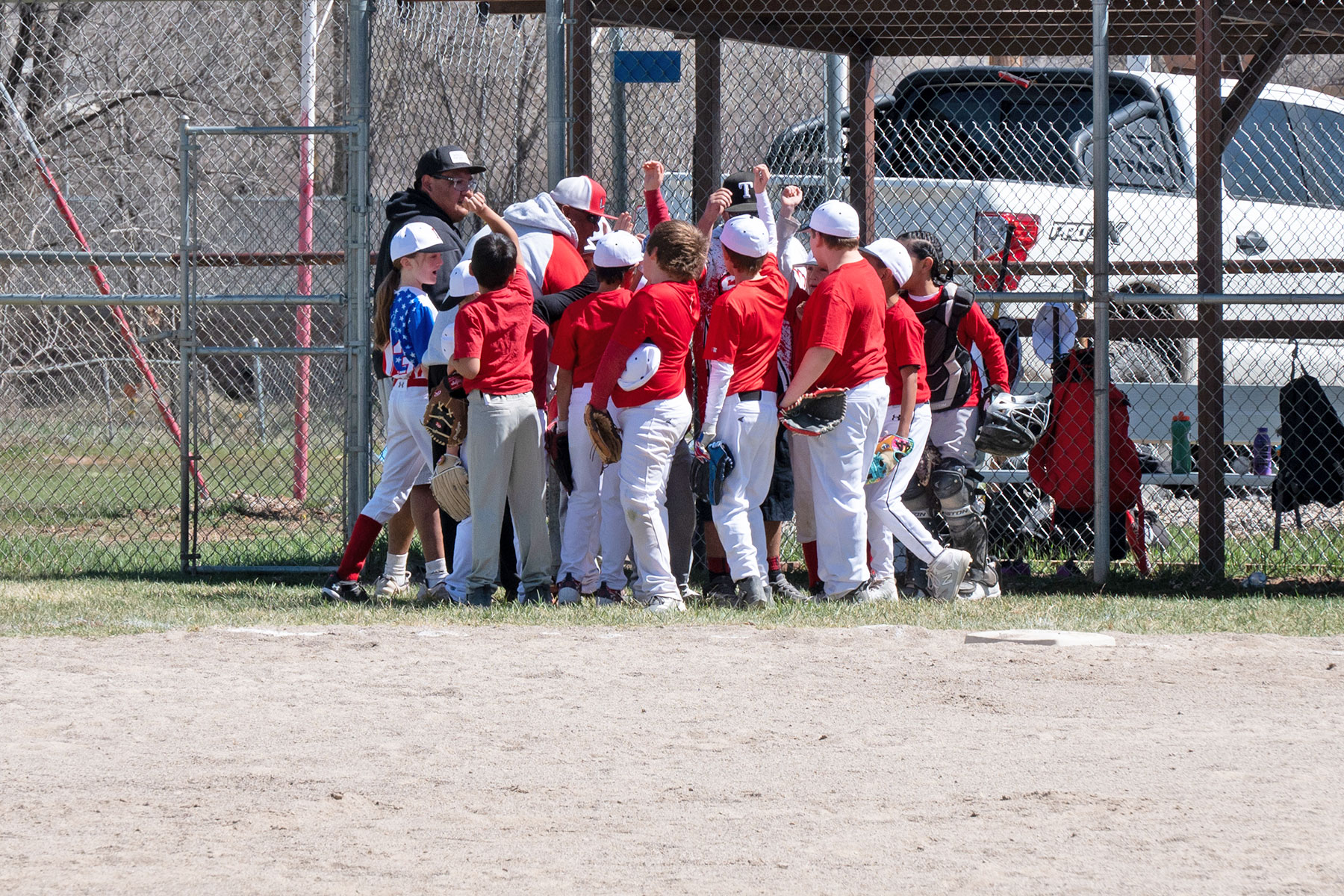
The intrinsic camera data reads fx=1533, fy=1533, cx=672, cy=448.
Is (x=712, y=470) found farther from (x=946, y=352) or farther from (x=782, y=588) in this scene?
(x=946, y=352)

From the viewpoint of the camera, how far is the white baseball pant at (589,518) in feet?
23.5

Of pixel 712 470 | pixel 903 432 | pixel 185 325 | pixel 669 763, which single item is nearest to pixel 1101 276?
pixel 903 432

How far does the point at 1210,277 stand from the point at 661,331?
10.3 ft

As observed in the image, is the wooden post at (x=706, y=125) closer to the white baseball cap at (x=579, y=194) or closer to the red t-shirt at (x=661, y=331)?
the white baseball cap at (x=579, y=194)

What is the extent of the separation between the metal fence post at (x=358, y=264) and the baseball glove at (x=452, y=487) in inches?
48.9

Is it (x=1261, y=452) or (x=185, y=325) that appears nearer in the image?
(x=185, y=325)

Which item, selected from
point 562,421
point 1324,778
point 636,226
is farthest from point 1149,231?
point 1324,778

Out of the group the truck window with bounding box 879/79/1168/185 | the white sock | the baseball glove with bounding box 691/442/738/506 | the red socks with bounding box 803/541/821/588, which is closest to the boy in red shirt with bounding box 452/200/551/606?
the white sock

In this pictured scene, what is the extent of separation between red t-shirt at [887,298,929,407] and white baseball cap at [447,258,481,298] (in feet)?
6.42

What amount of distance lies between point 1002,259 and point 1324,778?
201 inches

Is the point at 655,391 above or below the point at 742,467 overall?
above

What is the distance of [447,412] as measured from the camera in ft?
22.7

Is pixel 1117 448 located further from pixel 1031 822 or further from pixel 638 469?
pixel 1031 822

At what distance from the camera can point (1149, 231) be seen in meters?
10.1
